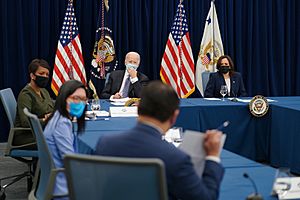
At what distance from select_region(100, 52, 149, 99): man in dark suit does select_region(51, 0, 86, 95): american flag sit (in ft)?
3.43

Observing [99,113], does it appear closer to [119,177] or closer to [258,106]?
[258,106]

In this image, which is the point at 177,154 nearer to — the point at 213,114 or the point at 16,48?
the point at 213,114

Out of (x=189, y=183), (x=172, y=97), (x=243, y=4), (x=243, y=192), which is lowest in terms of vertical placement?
(x=243, y=192)

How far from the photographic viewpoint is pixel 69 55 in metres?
7.16

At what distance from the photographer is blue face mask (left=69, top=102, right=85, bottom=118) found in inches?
128

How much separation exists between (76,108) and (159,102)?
1.39 meters

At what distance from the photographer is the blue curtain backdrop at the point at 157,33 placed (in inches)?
285

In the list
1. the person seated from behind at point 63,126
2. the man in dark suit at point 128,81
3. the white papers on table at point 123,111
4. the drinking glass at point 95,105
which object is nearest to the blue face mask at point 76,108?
the person seated from behind at point 63,126

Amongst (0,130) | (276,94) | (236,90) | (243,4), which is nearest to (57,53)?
(0,130)

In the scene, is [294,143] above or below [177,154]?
below

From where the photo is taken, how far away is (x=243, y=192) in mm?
2391

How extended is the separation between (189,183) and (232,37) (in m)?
6.34

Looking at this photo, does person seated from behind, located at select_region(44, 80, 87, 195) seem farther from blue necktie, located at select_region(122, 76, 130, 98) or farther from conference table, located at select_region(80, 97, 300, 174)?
blue necktie, located at select_region(122, 76, 130, 98)

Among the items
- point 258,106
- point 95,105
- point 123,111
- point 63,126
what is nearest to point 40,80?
point 95,105
